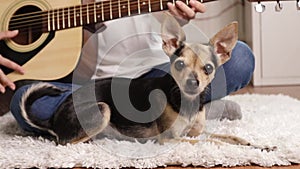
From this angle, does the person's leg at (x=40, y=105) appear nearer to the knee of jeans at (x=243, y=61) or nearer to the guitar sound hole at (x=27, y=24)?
the guitar sound hole at (x=27, y=24)

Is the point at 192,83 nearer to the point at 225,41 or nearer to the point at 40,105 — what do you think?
the point at 225,41

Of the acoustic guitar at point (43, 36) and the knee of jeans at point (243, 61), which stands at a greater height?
the acoustic guitar at point (43, 36)

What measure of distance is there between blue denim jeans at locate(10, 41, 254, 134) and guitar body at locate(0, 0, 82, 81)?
43mm

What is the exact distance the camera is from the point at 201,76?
1.02 metres

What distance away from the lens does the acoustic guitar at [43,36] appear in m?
1.15

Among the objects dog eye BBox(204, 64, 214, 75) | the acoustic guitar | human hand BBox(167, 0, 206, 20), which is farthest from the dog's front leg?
the acoustic guitar

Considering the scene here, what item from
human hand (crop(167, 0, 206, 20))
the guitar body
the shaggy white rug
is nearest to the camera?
the shaggy white rug

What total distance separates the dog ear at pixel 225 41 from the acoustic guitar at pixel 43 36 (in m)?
0.30

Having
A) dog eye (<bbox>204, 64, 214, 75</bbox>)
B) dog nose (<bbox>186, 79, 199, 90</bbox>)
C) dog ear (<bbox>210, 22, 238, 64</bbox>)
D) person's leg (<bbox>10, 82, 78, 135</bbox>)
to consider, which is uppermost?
dog ear (<bbox>210, 22, 238, 64</bbox>)

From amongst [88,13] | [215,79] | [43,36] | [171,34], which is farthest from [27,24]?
[215,79]

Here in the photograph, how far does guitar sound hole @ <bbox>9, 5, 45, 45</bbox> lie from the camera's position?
1.16m

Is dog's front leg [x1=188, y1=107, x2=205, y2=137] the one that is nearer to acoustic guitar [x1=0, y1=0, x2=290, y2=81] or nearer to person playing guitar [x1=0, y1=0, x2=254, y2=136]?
person playing guitar [x1=0, y1=0, x2=254, y2=136]

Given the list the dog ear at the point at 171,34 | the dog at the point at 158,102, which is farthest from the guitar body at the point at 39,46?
the dog ear at the point at 171,34

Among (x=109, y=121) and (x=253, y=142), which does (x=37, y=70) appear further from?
(x=253, y=142)
